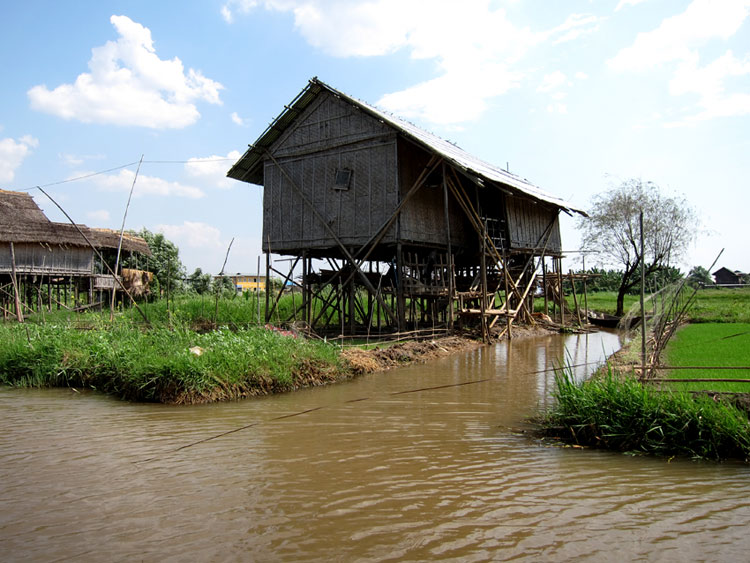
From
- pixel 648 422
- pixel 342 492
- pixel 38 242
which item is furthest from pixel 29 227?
pixel 648 422

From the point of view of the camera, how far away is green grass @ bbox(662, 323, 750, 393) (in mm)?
6418

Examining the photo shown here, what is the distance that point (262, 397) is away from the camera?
26.0 feet

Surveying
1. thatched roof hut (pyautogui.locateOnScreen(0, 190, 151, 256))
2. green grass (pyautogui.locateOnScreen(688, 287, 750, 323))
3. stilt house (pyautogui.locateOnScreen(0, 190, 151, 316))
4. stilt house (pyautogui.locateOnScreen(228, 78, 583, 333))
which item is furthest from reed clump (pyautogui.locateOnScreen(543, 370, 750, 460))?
thatched roof hut (pyautogui.locateOnScreen(0, 190, 151, 256))

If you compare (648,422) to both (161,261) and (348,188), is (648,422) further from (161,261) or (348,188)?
(161,261)

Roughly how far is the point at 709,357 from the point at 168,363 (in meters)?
8.39

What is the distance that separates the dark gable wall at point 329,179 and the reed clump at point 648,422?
31.9ft

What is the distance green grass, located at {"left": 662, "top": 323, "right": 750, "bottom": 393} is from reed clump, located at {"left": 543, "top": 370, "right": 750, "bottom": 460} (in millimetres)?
887

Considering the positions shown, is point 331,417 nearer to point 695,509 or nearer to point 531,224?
point 695,509

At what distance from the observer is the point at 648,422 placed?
4.99 metres

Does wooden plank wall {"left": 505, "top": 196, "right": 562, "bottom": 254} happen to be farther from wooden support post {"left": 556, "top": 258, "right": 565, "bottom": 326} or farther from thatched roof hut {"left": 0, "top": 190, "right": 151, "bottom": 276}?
thatched roof hut {"left": 0, "top": 190, "right": 151, "bottom": 276}

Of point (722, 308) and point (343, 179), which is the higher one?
point (343, 179)

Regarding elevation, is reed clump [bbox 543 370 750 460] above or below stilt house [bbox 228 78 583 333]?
below

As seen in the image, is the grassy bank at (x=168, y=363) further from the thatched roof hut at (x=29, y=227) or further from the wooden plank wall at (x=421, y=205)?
the thatched roof hut at (x=29, y=227)

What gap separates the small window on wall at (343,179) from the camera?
1548 cm
